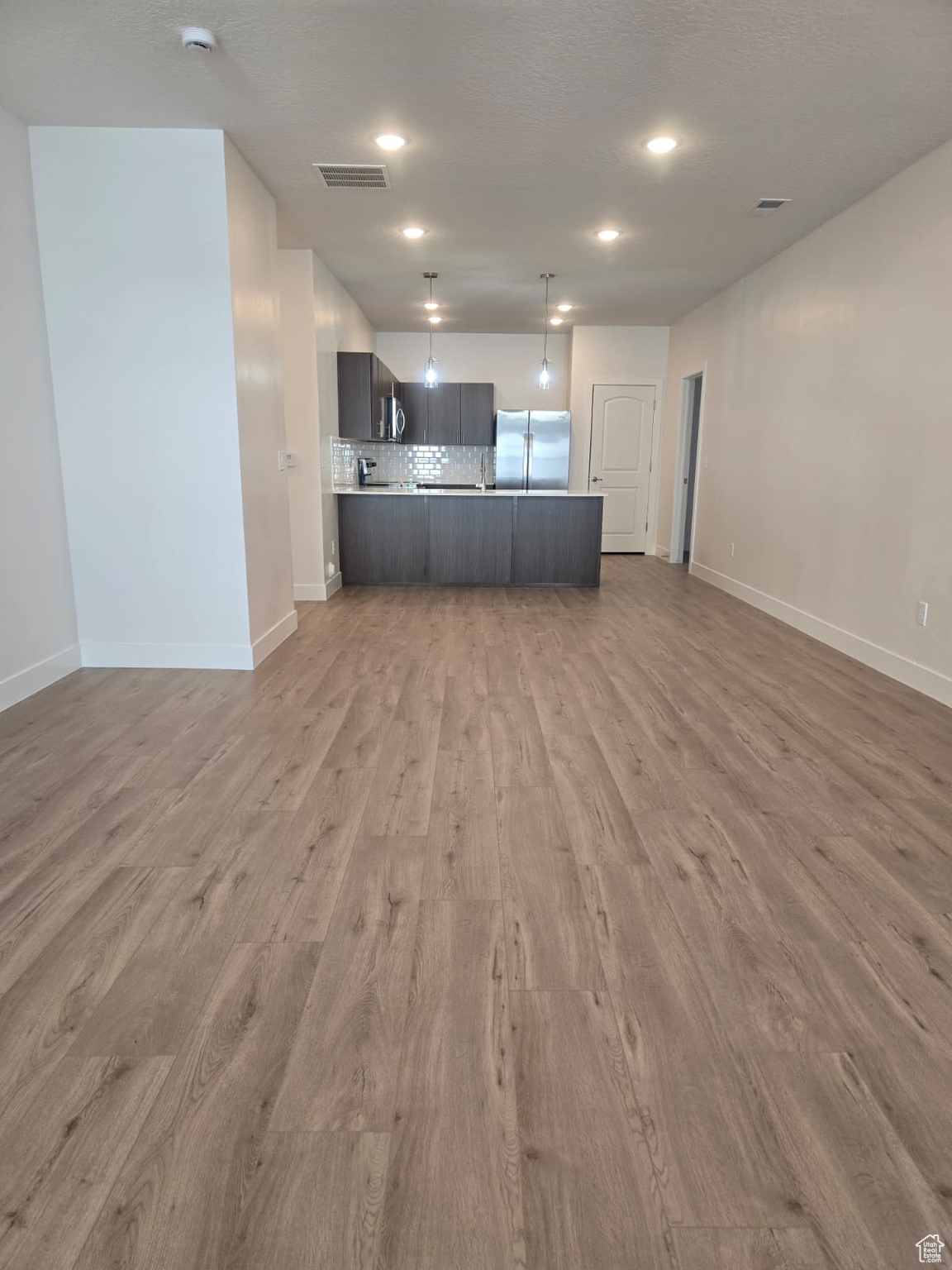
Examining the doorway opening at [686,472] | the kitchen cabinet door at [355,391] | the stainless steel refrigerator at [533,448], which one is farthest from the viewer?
the stainless steel refrigerator at [533,448]

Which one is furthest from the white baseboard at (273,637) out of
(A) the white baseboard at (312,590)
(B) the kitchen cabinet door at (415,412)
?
(B) the kitchen cabinet door at (415,412)

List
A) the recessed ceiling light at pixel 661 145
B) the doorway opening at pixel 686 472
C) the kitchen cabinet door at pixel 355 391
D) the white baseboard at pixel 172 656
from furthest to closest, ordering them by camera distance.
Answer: the doorway opening at pixel 686 472 → the kitchen cabinet door at pixel 355 391 → the white baseboard at pixel 172 656 → the recessed ceiling light at pixel 661 145

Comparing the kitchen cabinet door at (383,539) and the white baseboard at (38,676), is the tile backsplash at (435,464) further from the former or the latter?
the white baseboard at (38,676)

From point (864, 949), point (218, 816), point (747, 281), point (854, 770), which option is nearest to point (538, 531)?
point (747, 281)

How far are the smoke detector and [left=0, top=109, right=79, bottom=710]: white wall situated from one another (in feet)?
4.22

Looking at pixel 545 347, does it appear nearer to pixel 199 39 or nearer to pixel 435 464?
pixel 435 464

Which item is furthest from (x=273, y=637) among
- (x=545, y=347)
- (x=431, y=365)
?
(x=545, y=347)

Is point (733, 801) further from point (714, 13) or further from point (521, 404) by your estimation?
point (521, 404)

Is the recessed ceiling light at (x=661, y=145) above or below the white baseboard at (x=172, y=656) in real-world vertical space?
above

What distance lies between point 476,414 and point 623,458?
1.92 m

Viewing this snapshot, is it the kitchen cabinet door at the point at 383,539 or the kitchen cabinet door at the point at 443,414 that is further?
the kitchen cabinet door at the point at 443,414

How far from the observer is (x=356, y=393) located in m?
7.07

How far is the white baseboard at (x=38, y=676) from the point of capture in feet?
12.0

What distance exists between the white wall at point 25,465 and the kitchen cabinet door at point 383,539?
10.6 feet
